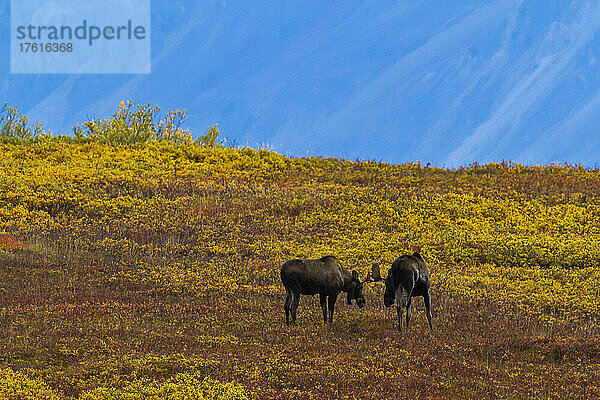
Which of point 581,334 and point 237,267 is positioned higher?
point 237,267

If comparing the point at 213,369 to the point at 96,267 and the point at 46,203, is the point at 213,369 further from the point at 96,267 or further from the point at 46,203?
the point at 46,203

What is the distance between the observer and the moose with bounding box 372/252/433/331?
53.8 feet

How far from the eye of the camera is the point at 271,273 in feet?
77.6

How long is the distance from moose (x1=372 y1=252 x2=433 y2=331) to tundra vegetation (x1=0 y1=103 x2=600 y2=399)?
2.35 feet

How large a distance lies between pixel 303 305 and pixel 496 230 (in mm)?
14447

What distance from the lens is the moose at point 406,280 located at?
53.8ft

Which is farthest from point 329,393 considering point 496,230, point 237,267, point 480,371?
point 496,230

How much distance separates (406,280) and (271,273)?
313 inches

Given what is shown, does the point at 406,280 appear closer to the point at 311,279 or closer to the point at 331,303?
the point at 331,303

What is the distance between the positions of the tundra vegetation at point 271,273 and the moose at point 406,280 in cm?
72

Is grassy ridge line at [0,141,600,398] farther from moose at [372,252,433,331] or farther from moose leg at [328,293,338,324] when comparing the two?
moose at [372,252,433,331]

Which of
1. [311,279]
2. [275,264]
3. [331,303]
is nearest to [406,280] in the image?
[331,303]

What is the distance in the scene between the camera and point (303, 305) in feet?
63.6

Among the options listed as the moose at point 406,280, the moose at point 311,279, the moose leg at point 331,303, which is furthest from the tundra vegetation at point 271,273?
the moose at point 406,280
